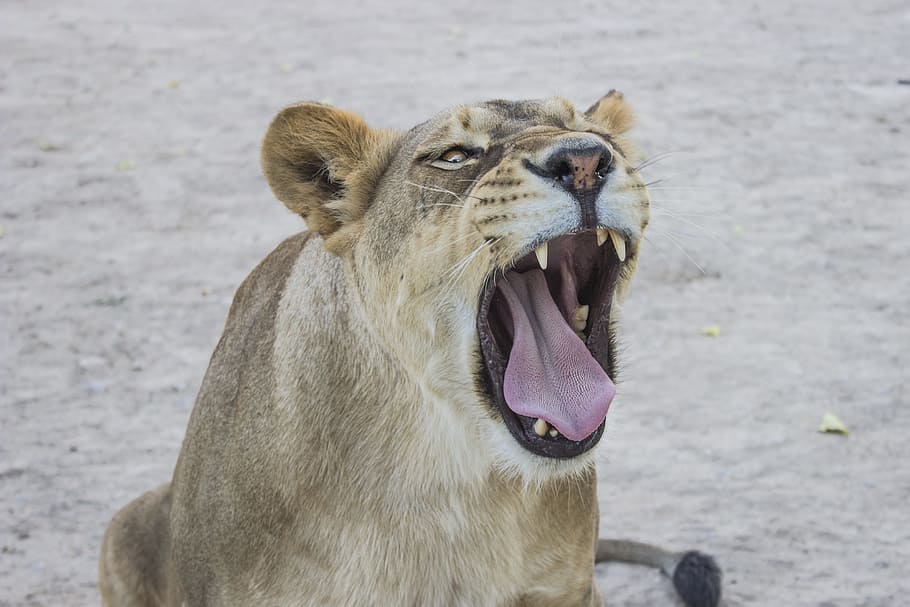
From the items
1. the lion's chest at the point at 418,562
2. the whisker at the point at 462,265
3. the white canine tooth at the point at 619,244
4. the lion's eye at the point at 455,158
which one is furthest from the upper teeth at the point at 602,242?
the lion's chest at the point at 418,562

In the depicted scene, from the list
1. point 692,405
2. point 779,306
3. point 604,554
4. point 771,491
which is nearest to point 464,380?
point 604,554

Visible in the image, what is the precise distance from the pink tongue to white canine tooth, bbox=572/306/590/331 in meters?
0.06

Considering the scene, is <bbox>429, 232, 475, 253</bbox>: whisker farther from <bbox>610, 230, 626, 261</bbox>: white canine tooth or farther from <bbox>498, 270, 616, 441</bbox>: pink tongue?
<bbox>610, 230, 626, 261</bbox>: white canine tooth

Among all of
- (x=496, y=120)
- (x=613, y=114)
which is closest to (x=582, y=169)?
(x=496, y=120)

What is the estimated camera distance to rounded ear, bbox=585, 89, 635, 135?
3.66 m

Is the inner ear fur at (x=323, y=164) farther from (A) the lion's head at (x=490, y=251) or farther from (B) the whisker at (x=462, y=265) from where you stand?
(B) the whisker at (x=462, y=265)

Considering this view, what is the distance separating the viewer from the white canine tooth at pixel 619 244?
282 centimetres

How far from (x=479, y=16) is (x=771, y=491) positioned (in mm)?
7211

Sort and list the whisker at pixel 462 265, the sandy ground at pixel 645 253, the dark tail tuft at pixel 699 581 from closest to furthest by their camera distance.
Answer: the whisker at pixel 462 265 → the dark tail tuft at pixel 699 581 → the sandy ground at pixel 645 253

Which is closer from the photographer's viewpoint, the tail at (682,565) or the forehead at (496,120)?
the forehead at (496,120)

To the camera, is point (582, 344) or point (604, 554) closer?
point (582, 344)

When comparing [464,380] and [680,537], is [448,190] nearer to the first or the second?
[464,380]

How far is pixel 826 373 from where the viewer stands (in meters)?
6.00

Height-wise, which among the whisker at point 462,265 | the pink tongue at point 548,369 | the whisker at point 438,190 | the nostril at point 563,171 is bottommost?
the pink tongue at point 548,369
